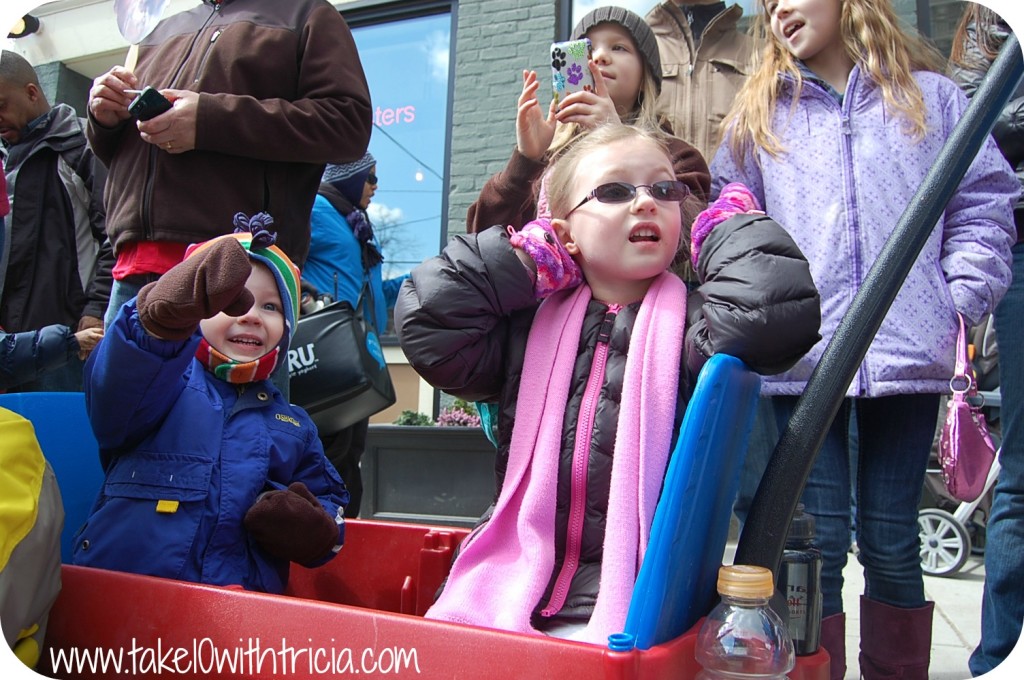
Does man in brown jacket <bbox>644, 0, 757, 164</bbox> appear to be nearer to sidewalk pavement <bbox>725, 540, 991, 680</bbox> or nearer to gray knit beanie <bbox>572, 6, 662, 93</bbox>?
gray knit beanie <bbox>572, 6, 662, 93</bbox>

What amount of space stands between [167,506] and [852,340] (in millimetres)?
1256

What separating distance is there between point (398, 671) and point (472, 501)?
3.52 m

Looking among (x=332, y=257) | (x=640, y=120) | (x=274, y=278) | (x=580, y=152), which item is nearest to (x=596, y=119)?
(x=640, y=120)

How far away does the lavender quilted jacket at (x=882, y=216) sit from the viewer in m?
1.83

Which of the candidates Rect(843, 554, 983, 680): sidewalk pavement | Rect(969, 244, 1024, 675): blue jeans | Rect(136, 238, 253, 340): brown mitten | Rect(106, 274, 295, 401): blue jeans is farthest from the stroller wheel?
Rect(136, 238, 253, 340): brown mitten

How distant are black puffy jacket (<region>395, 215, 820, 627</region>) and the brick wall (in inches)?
163

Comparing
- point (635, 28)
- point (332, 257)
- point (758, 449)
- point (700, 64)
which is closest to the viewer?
point (758, 449)

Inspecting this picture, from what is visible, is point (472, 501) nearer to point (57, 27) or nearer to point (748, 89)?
point (748, 89)

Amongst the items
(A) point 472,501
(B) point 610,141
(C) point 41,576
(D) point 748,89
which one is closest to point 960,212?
(D) point 748,89

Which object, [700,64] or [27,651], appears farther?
[700,64]

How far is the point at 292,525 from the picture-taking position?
5.55ft

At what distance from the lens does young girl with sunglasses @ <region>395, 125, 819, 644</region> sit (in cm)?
132

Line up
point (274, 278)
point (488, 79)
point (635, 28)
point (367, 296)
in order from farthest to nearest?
point (488, 79) → point (367, 296) → point (635, 28) → point (274, 278)

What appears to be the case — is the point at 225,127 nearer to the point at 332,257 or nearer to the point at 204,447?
the point at 204,447
